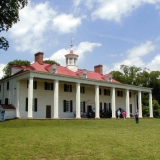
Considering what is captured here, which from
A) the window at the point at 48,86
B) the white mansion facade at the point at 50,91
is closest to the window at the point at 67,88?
the white mansion facade at the point at 50,91

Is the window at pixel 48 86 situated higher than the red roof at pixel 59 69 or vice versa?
the red roof at pixel 59 69

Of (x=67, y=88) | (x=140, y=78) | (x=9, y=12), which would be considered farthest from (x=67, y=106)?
(x=140, y=78)

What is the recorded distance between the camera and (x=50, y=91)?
3456cm

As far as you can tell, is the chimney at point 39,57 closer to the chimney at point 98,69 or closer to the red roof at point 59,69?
the red roof at point 59,69

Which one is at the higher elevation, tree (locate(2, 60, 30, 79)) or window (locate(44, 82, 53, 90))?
tree (locate(2, 60, 30, 79))

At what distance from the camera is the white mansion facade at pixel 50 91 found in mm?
30859

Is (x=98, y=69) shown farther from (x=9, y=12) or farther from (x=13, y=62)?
(x=9, y=12)

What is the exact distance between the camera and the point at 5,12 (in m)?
22.7

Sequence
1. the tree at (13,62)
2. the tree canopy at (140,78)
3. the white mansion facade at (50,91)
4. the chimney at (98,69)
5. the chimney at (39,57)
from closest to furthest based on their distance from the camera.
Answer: the white mansion facade at (50,91), the chimney at (39,57), the chimney at (98,69), the tree at (13,62), the tree canopy at (140,78)

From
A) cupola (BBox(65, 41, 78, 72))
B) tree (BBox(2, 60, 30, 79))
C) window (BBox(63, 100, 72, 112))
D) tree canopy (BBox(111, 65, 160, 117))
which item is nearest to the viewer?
window (BBox(63, 100, 72, 112))

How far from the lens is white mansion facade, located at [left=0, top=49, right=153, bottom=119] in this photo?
30.9 metres

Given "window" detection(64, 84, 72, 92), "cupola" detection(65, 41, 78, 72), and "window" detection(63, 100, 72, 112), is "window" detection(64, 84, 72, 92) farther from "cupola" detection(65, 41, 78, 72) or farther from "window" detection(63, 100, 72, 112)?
"cupola" detection(65, 41, 78, 72)

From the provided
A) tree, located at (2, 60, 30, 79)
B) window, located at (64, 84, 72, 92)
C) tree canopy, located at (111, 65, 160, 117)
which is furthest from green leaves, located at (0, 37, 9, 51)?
tree canopy, located at (111, 65, 160, 117)

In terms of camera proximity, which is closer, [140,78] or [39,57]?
[39,57]
